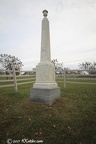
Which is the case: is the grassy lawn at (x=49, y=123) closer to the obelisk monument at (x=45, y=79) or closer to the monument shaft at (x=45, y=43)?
the obelisk monument at (x=45, y=79)

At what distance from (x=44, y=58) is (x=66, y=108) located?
2.36 metres

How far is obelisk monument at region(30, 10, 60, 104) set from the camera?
15.3 ft

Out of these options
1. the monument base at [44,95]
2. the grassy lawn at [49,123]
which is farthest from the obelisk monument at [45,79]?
the grassy lawn at [49,123]

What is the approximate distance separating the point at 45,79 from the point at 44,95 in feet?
2.30

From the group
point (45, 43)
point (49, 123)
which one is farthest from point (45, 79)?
point (49, 123)

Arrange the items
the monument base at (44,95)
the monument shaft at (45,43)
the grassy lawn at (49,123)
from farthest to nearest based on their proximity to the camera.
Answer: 1. the monument shaft at (45,43)
2. the monument base at (44,95)
3. the grassy lawn at (49,123)

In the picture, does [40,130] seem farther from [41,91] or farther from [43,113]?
[41,91]

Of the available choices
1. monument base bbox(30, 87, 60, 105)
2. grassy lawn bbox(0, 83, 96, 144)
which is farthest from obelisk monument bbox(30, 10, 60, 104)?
grassy lawn bbox(0, 83, 96, 144)

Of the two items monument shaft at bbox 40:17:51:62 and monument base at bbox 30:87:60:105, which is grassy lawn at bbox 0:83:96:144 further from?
monument shaft at bbox 40:17:51:62

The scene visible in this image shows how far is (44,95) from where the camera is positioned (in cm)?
464

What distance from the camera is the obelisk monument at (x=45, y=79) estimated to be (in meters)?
4.66

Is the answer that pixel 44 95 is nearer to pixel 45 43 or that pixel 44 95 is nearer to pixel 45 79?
pixel 45 79

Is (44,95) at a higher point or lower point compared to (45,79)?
lower

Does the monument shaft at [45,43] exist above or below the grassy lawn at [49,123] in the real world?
above
